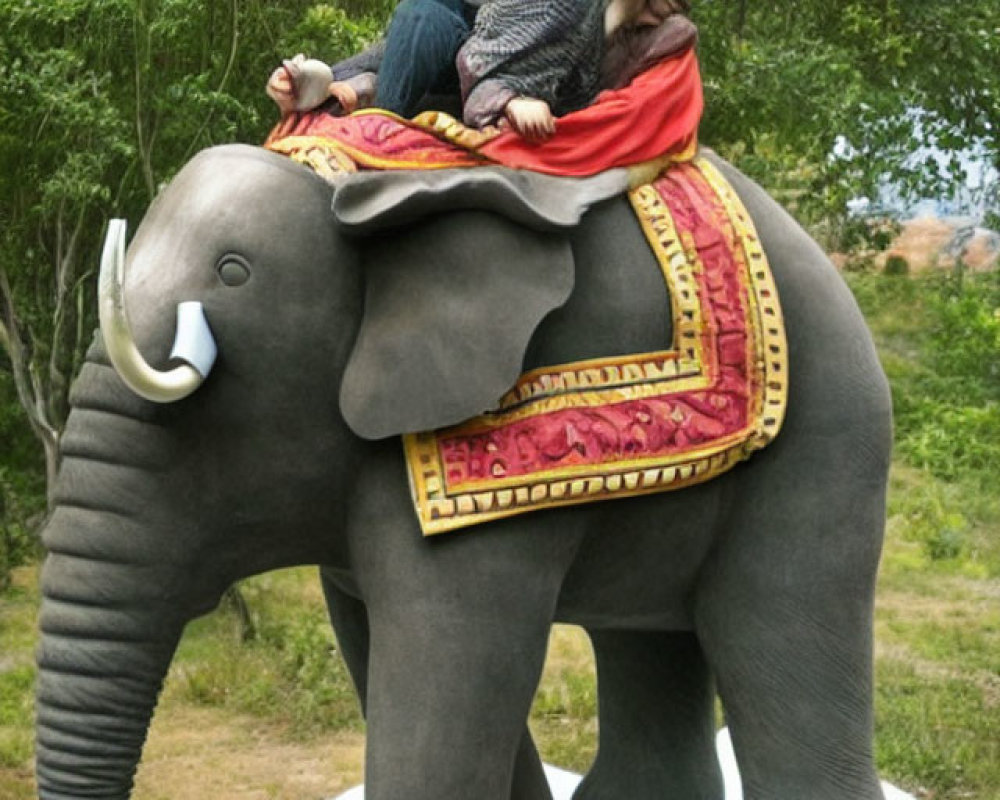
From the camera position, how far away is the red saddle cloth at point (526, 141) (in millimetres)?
2406

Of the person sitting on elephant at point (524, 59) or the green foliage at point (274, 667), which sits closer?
the person sitting on elephant at point (524, 59)

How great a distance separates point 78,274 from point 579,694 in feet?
6.70

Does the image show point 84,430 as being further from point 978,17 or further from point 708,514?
point 978,17

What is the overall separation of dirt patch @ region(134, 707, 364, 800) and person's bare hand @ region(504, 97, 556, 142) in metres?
2.80

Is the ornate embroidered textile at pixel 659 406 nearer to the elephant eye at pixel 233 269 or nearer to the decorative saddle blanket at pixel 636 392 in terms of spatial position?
the decorative saddle blanket at pixel 636 392

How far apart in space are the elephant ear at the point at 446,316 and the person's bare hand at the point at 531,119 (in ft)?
0.44

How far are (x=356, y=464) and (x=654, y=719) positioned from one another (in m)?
0.90

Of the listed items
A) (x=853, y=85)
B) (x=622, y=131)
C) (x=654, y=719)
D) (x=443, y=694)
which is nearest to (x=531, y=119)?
(x=622, y=131)

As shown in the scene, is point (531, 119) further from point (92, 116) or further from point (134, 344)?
point (92, 116)

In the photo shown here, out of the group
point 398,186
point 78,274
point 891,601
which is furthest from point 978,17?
point 398,186

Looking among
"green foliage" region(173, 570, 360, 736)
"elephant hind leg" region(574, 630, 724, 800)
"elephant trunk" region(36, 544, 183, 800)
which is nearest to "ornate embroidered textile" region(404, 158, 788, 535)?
"elephant trunk" region(36, 544, 183, 800)

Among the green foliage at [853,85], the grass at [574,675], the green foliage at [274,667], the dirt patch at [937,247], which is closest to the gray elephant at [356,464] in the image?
the grass at [574,675]

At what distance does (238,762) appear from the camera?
510cm

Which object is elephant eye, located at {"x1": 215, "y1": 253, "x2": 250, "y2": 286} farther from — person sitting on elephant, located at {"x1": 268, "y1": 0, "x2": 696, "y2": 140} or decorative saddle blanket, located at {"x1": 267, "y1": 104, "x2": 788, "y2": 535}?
person sitting on elephant, located at {"x1": 268, "y1": 0, "x2": 696, "y2": 140}
